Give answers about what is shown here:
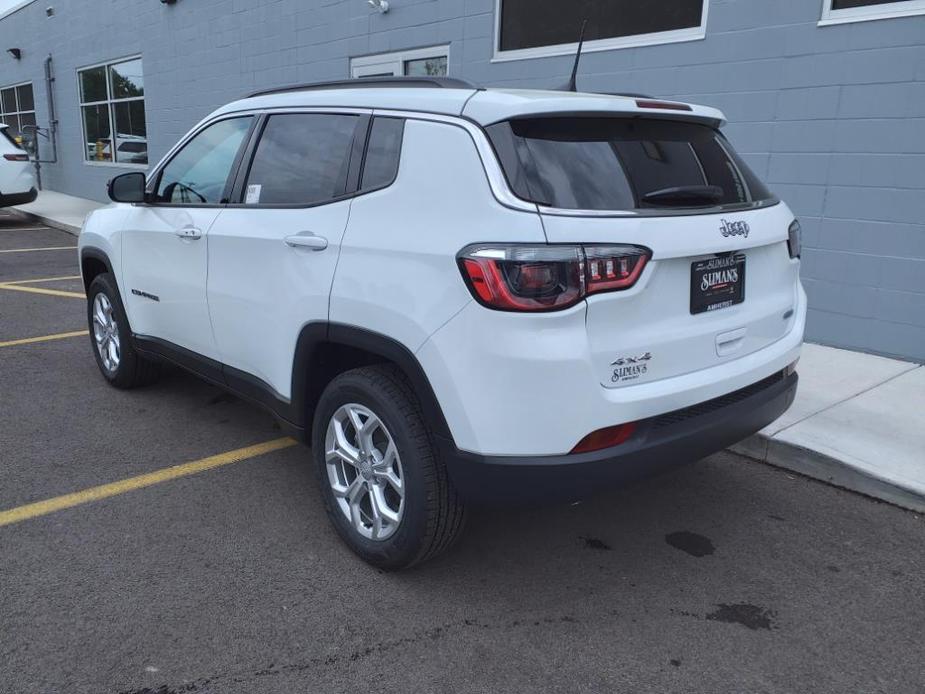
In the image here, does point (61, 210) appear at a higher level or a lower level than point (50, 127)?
lower

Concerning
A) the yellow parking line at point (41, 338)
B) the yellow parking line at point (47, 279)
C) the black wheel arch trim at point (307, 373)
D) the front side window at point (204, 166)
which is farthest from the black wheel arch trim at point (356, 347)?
the yellow parking line at point (47, 279)

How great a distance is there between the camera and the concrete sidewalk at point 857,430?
12.6 feet

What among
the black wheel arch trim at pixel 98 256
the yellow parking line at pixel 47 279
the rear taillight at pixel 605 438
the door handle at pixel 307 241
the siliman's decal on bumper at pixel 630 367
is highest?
the door handle at pixel 307 241

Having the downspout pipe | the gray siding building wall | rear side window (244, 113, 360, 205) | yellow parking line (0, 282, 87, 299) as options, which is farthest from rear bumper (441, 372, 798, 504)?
the downspout pipe

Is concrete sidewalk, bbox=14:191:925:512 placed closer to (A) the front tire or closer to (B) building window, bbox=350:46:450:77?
(A) the front tire

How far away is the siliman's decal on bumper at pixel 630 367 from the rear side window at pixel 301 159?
133 cm

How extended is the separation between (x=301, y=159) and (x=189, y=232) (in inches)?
34.3

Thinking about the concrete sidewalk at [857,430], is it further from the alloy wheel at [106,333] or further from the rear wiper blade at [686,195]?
the alloy wheel at [106,333]

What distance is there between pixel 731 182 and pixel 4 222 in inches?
638

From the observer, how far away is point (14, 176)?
1415 centimetres

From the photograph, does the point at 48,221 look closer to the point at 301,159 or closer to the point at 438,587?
the point at 301,159

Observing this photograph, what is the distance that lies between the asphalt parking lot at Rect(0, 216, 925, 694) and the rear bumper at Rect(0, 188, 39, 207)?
470 inches

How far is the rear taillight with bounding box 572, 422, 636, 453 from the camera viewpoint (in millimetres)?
2469

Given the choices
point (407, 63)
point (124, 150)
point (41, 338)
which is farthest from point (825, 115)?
point (124, 150)
